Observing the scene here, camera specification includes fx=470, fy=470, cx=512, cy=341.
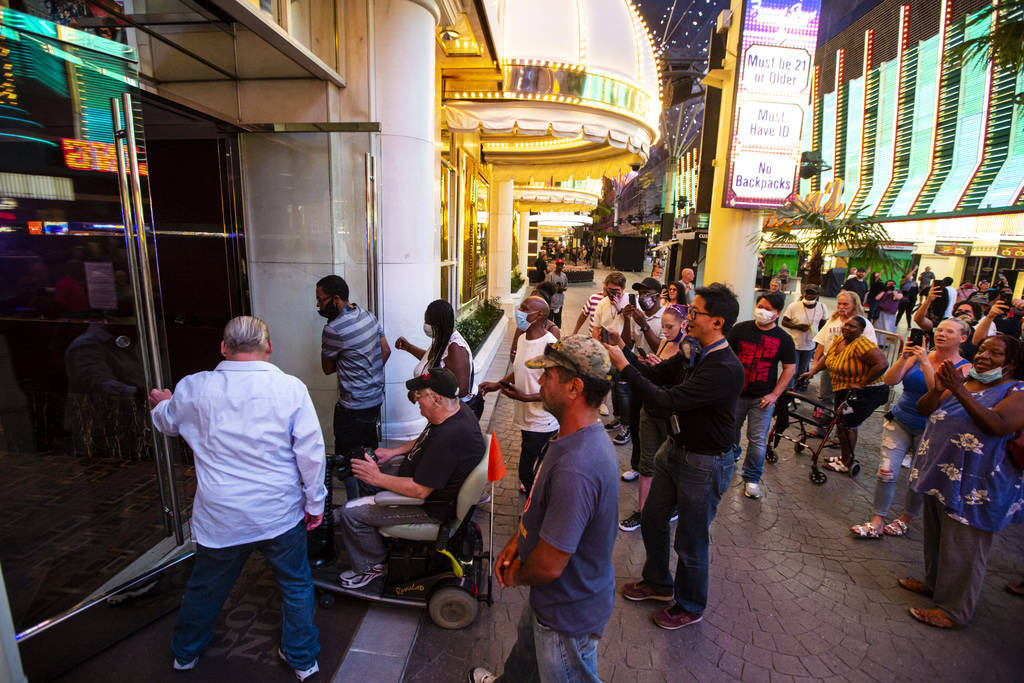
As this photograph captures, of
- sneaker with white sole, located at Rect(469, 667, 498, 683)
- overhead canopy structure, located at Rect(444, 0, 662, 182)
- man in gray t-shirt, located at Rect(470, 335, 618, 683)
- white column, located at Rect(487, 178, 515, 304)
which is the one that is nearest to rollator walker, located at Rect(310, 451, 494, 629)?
sneaker with white sole, located at Rect(469, 667, 498, 683)

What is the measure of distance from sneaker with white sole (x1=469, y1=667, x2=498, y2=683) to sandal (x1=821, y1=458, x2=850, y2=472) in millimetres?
4964

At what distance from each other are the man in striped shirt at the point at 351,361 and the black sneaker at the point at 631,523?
2351 mm

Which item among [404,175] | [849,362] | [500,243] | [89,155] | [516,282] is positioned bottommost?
[516,282]

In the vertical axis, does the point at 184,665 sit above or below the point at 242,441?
below

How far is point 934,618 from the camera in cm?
321

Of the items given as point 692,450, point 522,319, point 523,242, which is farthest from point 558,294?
point 523,242

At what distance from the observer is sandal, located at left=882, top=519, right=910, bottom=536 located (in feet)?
14.0

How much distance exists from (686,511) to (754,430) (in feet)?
7.62

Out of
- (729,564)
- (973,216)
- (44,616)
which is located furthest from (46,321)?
(973,216)

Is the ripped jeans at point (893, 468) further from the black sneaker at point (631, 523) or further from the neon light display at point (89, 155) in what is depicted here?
the neon light display at point (89, 155)

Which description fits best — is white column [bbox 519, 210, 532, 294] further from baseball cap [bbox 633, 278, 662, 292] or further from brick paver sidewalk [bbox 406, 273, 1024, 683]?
brick paver sidewalk [bbox 406, 273, 1024, 683]

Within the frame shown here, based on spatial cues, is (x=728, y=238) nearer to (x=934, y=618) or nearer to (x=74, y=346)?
(x=934, y=618)

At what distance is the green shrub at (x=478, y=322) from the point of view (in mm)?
9016

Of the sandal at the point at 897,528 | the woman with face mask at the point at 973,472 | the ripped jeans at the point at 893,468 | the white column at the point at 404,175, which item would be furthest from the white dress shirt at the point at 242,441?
the sandal at the point at 897,528
